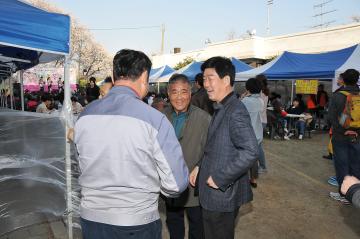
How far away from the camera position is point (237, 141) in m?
2.09

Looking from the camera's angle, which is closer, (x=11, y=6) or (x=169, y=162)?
(x=169, y=162)

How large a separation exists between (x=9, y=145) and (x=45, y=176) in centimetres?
55

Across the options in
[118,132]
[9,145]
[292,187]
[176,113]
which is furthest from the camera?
[292,187]

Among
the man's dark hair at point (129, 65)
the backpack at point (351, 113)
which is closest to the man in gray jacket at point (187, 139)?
the man's dark hair at point (129, 65)

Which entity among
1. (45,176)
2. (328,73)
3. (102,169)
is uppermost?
(328,73)

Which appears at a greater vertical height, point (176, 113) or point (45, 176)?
point (176, 113)

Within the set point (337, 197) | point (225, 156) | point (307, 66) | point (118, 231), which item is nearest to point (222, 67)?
point (225, 156)

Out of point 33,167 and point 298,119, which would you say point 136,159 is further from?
point 298,119

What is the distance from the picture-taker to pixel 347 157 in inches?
176

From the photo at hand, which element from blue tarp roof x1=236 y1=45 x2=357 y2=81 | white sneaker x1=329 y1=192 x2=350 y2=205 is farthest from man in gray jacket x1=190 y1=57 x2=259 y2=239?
blue tarp roof x1=236 y1=45 x2=357 y2=81

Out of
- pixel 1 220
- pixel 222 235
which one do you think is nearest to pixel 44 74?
pixel 1 220

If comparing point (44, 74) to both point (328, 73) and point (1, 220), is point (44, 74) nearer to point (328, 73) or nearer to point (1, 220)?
point (328, 73)

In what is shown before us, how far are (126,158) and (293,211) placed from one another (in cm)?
350

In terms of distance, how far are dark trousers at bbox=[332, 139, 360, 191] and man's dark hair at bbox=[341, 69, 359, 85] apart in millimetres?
773
